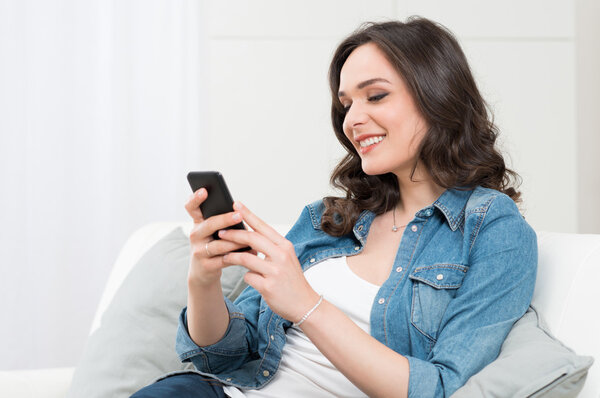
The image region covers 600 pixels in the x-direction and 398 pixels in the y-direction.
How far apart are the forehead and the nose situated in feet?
0.17

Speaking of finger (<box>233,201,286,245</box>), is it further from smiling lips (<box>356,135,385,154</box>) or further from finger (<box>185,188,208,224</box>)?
smiling lips (<box>356,135,385,154</box>)

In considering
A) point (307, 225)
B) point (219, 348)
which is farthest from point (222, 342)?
point (307, 225)

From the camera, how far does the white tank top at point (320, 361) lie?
1.27 meters

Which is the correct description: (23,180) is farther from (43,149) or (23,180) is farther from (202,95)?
(202,95)

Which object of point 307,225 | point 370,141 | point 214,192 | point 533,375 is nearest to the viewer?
point 533,375

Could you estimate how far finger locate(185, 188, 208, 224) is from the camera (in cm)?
111

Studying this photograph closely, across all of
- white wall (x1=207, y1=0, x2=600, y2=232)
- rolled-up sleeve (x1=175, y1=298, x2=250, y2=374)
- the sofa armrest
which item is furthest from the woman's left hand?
white wall (x1=207, y1=0, x2=600, y2=232)

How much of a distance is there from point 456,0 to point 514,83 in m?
0.46

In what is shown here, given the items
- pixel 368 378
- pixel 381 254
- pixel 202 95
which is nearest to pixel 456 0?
pixel 202 95

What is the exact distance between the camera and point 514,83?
2.84m

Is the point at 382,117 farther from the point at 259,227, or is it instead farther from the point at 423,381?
the point at 423,381

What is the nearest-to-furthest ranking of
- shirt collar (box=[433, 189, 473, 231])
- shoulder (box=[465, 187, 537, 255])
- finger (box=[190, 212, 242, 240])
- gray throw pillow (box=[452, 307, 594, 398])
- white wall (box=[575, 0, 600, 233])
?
gray throw pillow (box=[452, 307, 594, 398]) < finger (box=[190, 212, 242, 240]) < shoulder (box=[465, 187, 537, 255]) < shirt collar (box=[433, 189, 473, 231]) < white wall (box=[575, 0, 600, 233])

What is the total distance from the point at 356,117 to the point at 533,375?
2.19 feet

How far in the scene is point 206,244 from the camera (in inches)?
45.6
